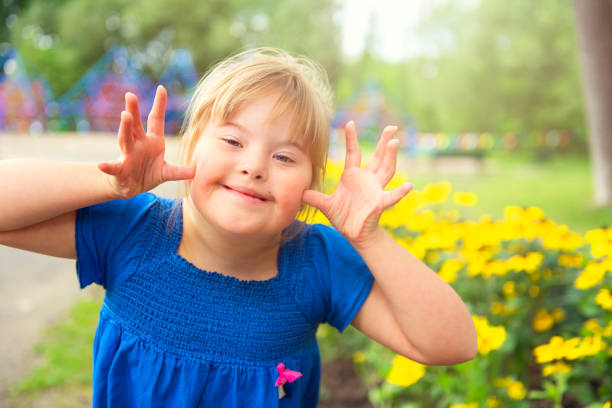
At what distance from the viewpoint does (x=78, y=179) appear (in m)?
1.08

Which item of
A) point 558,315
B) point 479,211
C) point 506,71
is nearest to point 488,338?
point 558,315

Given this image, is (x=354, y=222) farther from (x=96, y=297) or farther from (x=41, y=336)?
(x=96, y=297)

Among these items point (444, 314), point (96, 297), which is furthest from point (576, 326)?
point (96, 297)

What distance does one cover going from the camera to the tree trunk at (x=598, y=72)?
590 centimetres

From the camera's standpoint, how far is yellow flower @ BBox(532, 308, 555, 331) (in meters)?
1.97

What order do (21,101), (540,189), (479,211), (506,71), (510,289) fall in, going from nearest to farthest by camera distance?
(510,289), (479,211), (540,189), (21,101), (506,71)

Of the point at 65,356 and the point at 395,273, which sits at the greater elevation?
the point at 395,273

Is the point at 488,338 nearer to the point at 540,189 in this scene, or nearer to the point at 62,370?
the point at 62,370

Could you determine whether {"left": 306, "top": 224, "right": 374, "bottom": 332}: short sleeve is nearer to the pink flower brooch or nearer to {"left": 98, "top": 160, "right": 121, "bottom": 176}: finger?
the pink flower brooch

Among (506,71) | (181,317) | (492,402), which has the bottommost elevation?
(506,71)

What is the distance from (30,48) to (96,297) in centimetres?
2218

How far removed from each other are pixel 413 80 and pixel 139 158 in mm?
25287

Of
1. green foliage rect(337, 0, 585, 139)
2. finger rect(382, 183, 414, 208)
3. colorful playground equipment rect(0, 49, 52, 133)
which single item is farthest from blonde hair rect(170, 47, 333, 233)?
colorful playground equipment rect(0, 49, 52, 133)

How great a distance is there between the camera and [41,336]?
2.72 meters
